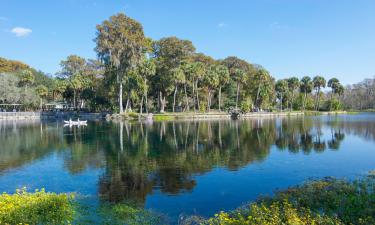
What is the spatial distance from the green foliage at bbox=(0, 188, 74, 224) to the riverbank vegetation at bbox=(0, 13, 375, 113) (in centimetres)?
7067

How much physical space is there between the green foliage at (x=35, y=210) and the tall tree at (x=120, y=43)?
7060 cm

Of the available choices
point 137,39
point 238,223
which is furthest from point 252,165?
point 137,39

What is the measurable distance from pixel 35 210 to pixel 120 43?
73035 millimetres

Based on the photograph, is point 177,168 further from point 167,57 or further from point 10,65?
point 10,65

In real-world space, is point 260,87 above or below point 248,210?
above

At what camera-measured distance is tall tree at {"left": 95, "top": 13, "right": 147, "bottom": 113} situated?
267 ft

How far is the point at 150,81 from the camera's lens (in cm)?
9812

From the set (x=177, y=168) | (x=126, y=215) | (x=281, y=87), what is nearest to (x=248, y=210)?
(x=126, y=215)

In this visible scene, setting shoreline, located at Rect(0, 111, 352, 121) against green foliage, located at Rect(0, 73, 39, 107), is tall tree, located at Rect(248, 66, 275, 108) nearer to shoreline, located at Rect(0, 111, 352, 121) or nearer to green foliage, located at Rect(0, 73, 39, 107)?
shoreline, located at Rect(0, 111, 352, 121)

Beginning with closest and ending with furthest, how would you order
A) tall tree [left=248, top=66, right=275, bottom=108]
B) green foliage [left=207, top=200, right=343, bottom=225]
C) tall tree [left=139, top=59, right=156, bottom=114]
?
1. green foliage [left=207, top=200, right=343, bottom=225]
2. tall tree [left=139, top=59, right=156, bottom=114]
3. tall tree [left=248, top=66, right=275, bottom=108]

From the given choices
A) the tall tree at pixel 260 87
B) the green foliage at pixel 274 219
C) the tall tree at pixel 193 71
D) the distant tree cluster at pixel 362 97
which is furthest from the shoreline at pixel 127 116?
the distant tree cluster at pixel 362 97

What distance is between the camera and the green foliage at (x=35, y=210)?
11.3 m

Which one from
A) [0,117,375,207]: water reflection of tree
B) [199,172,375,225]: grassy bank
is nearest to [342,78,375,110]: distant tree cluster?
[0,117,375,207]: water reflection of tree

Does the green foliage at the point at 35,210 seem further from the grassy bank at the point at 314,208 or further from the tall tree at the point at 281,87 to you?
the tall tree at the point at 281,87
